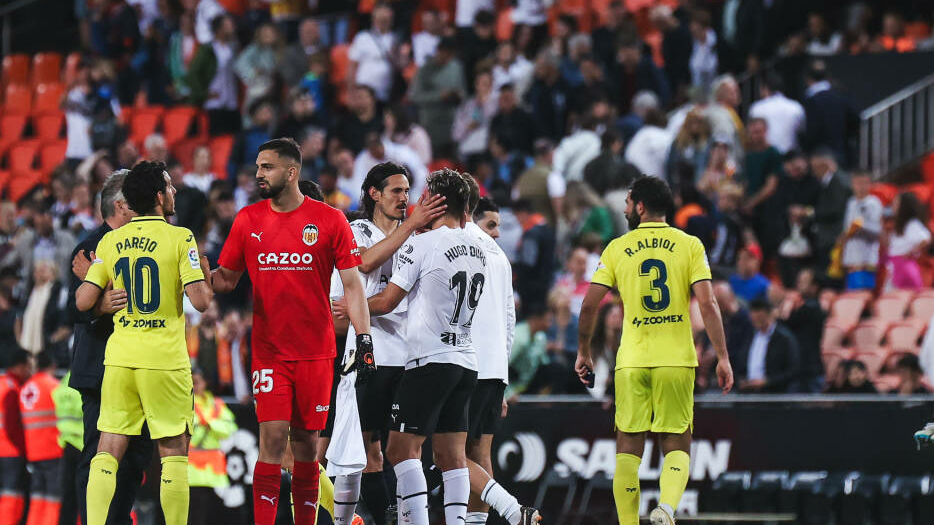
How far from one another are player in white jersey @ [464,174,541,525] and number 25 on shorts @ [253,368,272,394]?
1.71 metres

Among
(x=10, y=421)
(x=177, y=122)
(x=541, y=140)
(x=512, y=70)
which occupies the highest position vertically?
(x=512, y=70)

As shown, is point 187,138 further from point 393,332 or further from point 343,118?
point 393,332

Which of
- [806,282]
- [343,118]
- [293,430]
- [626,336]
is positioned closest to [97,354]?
[293,430]

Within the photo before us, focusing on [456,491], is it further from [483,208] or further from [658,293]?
[483,208]

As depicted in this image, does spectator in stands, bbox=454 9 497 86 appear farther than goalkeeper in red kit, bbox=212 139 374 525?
Yes

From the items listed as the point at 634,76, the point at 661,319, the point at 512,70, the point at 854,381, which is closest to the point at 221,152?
the point at 512,70

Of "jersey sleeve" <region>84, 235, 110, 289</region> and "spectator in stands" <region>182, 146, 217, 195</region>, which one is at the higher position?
"spectator in stands" <region>182, 146, 217, 195</region>

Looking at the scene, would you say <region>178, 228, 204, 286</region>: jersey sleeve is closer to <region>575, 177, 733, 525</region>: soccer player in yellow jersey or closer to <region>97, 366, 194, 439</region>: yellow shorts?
<region>97, 366, 194, 439</region>: yellow shorts

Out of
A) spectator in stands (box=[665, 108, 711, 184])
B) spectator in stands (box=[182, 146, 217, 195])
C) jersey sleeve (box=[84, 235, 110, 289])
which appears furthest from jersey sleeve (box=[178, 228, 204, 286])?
spectator in stands (box=[182, 146, 217, 195])

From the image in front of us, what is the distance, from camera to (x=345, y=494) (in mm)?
10094

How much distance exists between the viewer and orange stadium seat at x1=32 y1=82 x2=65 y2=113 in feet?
81.7

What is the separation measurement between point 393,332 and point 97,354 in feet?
6.40

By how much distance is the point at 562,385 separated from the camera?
15.1 metres

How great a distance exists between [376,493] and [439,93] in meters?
11.0
